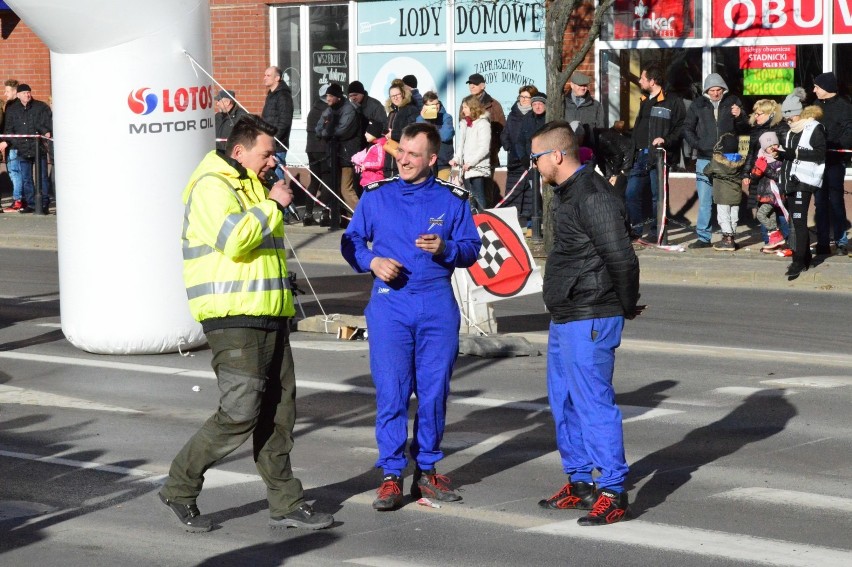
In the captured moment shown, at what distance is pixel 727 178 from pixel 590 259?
10.7m

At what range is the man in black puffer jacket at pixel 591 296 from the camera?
23.0ft

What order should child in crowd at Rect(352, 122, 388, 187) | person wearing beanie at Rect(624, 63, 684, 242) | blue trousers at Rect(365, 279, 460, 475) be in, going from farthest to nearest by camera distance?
person wearing beanie at Rect(624, 63, 684, 242) → child in crowd at Rect(352, 122, 388, 187) → blue trousers at Rect(365, 279, 460, 475)

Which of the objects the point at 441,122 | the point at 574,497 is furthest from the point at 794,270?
the point at 574,497

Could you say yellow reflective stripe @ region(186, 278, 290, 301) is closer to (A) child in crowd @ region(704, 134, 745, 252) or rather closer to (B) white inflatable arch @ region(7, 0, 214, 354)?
(B) white inflatable arch @ region(7, 0, 214, 354)

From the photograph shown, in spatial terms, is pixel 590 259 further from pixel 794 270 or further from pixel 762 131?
pixel 762 131

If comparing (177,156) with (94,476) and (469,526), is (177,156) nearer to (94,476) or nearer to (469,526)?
(94,476)

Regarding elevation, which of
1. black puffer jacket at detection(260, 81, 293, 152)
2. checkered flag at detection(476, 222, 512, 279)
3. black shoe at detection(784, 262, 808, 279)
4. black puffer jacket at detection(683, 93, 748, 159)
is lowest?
black shoe at detection(784, 262, 808, 279)

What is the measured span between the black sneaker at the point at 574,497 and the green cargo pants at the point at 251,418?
4.16 feet

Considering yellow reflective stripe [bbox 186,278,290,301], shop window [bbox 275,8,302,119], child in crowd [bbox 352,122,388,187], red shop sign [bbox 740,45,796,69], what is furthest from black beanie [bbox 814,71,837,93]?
yellow reflective stripe [bbox 186,278,290,301]

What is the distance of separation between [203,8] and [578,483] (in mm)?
6095

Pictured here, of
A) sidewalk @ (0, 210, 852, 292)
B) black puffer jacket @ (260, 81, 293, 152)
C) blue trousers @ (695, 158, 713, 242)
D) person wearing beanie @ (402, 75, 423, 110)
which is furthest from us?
black puffer jacket @ (260, 81, 293, 152)

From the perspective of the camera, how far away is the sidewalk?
51.6 ft

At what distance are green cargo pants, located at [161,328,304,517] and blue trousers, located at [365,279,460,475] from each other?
0.48m

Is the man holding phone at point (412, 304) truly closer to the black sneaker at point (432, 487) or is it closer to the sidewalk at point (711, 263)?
the black sneaker at point (432, 487)
